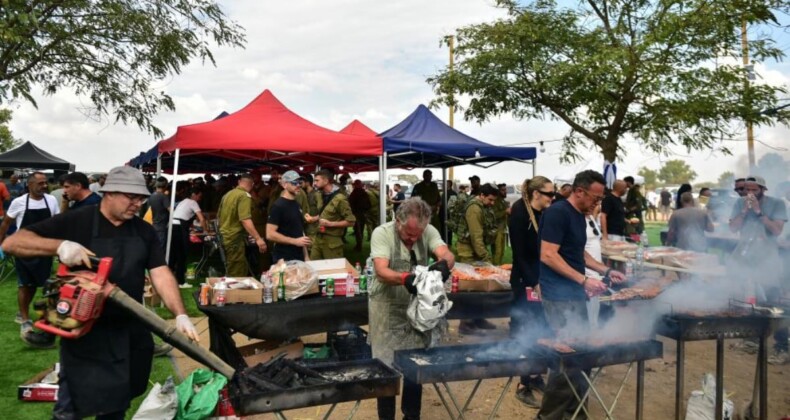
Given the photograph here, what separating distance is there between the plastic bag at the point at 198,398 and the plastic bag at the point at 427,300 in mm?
1401

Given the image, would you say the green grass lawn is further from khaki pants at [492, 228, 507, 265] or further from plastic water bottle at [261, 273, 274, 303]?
khaki pants at [492, 228, 507, 265]

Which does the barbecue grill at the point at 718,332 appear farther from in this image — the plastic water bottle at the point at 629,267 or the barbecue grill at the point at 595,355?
the plastic water bottle at the point at 629,267

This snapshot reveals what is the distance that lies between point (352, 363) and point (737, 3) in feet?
26.6

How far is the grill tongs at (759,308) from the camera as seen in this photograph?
13.9 ft

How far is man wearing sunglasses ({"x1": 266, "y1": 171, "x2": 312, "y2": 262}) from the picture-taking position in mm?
5730

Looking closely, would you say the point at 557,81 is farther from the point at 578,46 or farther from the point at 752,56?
the point at 752,56

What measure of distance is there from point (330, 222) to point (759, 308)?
4789mm

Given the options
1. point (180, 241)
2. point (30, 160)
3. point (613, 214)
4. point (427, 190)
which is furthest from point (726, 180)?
point (30, 160)

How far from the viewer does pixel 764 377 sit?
13.1 ft

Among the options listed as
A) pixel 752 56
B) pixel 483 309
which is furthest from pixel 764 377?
pixel 752 56

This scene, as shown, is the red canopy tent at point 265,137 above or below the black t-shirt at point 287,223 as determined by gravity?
above

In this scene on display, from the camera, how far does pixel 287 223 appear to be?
5.83m

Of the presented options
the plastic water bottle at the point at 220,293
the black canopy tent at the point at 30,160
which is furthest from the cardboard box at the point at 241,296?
the black canopy tent at the point at 30,160

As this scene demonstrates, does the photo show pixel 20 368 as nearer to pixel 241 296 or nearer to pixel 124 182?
pixel 241 296
